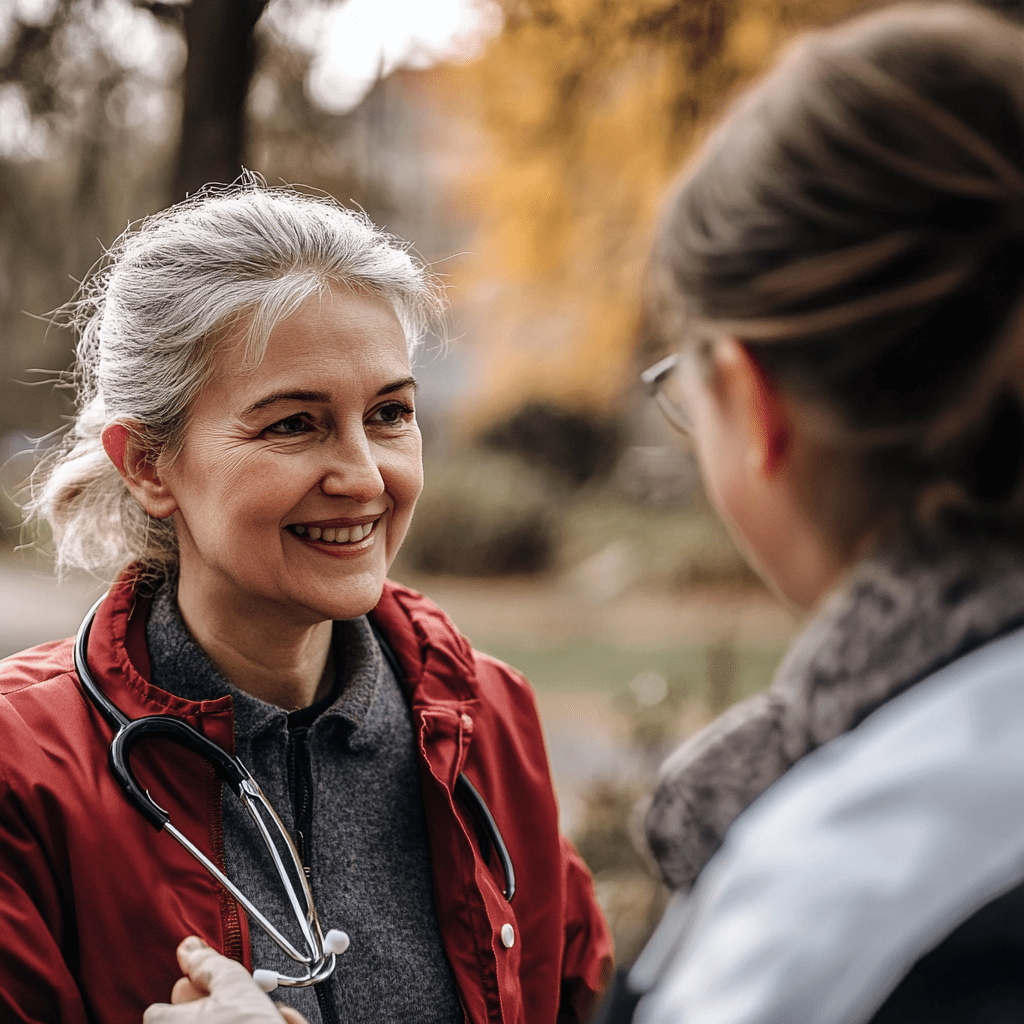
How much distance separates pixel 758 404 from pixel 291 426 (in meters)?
1.03

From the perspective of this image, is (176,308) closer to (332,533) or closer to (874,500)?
(332,533)

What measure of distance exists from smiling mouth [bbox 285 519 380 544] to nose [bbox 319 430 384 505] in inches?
2.3

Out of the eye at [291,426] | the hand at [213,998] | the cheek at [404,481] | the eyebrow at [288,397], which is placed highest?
the eyebrow at [288,397]

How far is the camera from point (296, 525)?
187 cm

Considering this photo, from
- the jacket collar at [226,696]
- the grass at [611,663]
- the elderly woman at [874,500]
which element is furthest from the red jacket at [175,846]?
the grass at [611,663]

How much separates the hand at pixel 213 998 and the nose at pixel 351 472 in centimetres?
76

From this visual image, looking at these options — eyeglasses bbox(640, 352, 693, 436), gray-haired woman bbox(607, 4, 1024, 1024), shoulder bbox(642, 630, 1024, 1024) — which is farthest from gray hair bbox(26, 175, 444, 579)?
shoulder bbox(642, 630, 1024, 1024)

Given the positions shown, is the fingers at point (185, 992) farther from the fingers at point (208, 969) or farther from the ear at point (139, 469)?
the ear at point (139, 469)

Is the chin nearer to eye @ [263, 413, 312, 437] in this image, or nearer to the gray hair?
eye @ [263, 413, 312, 437]

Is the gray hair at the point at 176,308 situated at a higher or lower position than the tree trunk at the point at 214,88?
lower

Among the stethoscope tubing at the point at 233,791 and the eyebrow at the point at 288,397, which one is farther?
the eyebrow at the point at 288,397

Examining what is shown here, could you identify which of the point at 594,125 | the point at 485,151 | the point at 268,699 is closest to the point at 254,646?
the point at 268,699

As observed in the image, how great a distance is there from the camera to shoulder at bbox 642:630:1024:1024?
32.0 inches

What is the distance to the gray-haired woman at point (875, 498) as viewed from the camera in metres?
0.82
